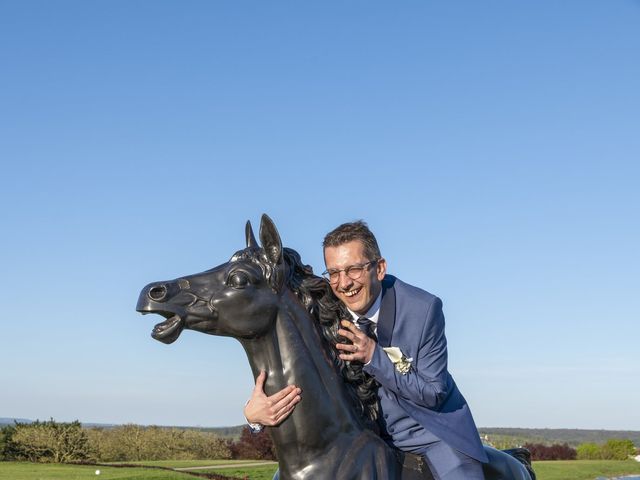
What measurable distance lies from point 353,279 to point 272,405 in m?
0.90

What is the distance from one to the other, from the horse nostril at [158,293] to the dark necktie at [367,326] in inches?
48.4

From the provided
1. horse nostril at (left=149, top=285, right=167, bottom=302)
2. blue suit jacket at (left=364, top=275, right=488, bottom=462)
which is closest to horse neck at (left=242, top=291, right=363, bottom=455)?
blue suit jacket at (left=364, top=275, right=488, bottom=462)

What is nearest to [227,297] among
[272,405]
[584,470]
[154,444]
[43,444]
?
[272,405]

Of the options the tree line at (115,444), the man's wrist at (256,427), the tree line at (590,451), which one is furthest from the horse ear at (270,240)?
the tree line at (590,451)

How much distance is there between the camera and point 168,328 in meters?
4.09

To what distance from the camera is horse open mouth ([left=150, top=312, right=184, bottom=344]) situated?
409 centimetres

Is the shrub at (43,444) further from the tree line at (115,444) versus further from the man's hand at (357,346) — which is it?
the man's hand at (357,346)

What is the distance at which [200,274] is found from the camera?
425 cm

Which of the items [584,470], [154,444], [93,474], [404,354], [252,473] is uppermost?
[404,354]

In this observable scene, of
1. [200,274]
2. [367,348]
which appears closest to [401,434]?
[367,348]

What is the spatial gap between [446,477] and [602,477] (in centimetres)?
2287

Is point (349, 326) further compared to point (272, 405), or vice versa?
point (349, 326)

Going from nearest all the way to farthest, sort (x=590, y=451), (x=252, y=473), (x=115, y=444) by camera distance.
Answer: (x=252, y=473), (x=115, y=444), (x=590, y=451)

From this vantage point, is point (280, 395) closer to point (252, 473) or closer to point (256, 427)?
point (256, 427)
